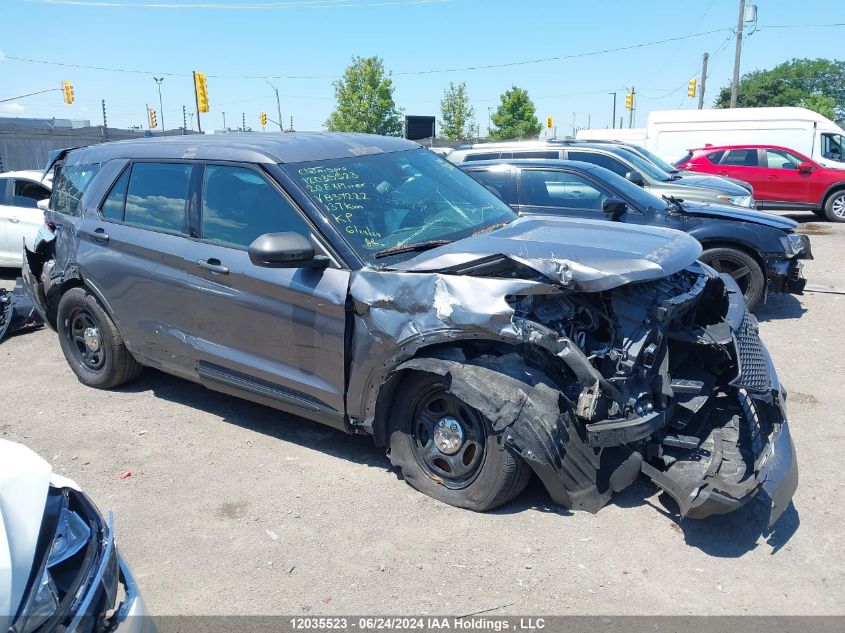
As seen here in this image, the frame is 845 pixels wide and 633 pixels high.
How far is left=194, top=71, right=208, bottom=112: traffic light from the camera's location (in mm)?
30828

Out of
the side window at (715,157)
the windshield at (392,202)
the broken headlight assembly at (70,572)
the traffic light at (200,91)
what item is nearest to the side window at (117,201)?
the windshield at (392,202)

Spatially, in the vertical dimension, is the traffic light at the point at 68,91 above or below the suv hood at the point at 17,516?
above

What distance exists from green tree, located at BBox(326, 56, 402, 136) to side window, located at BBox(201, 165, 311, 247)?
1516 inches

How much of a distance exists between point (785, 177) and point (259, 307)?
15.5m

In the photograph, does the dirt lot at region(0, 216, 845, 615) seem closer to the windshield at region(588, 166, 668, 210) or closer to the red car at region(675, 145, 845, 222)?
the windshield at region(588, 166, 668, 210)

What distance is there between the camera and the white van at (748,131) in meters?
17.9

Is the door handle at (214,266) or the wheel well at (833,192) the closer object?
the door handle at (214,266)

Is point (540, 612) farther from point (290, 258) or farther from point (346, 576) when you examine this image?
point (290, 258)

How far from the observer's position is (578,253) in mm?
3676

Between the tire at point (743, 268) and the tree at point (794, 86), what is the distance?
68.4 m

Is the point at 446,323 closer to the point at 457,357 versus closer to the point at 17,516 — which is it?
the point at 457,357

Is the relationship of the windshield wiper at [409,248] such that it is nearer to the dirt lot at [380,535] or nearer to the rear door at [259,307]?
the rear door at [259,307]

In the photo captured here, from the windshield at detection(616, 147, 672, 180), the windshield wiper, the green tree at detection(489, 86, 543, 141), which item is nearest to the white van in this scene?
the windshield at detection(616, 147, 672, 180)

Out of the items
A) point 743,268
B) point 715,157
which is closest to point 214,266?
point 743,268
